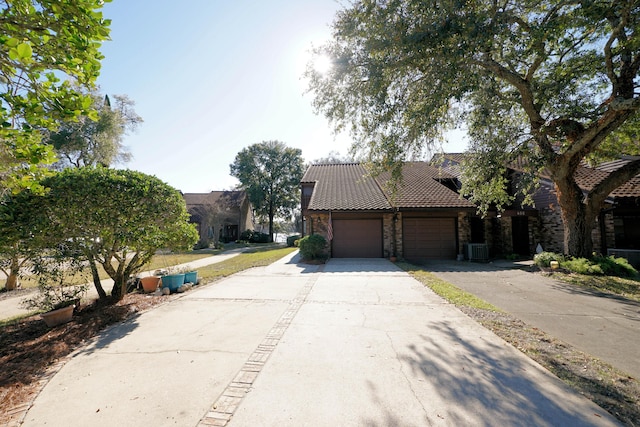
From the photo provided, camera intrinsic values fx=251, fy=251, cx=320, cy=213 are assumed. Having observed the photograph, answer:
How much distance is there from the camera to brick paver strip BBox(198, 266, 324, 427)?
8.09ft

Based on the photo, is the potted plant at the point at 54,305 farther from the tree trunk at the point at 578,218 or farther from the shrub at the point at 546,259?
the tree trunk at the point at 578,218

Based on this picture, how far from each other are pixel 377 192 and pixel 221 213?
18.2 m

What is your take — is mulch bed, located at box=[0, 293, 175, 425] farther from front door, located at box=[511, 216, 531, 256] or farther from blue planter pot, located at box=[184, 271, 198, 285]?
front door, located at box=[511, 216, 531, 256]

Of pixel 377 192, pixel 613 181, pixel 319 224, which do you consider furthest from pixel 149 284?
pixel 613 181

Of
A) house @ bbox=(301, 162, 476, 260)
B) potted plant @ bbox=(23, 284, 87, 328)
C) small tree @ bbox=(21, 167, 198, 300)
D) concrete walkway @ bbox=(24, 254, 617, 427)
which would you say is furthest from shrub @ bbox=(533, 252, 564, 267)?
potted plant @ bbox=(23, 284, 87, 328)

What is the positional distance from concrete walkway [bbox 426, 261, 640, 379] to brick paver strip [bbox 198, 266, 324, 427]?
482 cm

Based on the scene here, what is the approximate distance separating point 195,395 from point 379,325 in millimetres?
3203

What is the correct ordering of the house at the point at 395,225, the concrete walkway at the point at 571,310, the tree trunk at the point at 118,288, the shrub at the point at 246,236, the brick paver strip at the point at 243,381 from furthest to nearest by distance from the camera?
the shrub at the point at 246,236 → the house at the point at 395,225 → the tree trunk at the point at 118,288 → the concrete walkway at the point at 571,310 → the brick paver strip at the point at 243,381

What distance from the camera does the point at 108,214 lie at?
18.3 ft

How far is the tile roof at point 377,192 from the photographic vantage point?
1414 cm

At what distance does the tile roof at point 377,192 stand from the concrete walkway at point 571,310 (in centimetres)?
506

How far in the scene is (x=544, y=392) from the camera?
2.81m

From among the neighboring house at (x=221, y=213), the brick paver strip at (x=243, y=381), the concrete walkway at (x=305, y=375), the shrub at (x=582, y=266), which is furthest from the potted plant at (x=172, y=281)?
the neighboring house at (x=221, y=213)

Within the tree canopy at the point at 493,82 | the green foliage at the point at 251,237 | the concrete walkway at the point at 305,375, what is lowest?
the concrete walkway at the point at 305,375
